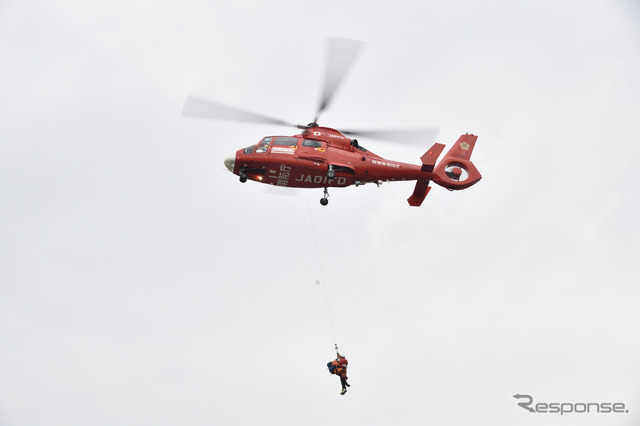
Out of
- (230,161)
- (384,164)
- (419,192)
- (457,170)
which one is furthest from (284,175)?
Result: (457,170)

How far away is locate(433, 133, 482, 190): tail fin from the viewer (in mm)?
40844

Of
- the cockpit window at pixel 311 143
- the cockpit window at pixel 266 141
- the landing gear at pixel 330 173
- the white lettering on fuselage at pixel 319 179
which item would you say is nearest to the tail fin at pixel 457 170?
the white lettering on fuselage at pixel 319 179

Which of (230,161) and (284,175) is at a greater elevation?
(230,161)

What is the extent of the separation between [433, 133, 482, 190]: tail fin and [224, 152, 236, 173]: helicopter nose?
10240 mm

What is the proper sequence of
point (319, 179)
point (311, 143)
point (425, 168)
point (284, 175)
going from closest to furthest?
point (284, 175) < point (319, 179) < point (311, 143) < point (425, 168)

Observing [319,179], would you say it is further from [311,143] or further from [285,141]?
[285,141]

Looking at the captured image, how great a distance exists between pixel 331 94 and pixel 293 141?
117 inches

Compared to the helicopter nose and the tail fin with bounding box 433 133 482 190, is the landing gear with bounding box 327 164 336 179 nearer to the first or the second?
the helicopter nose

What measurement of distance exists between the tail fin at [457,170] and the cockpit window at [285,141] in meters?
7.59

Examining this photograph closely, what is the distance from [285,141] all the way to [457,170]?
981cm

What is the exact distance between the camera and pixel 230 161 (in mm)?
37531

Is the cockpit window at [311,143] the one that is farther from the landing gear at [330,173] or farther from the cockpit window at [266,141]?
the cockpit window at [266,141]

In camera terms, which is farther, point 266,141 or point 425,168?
point 425,168

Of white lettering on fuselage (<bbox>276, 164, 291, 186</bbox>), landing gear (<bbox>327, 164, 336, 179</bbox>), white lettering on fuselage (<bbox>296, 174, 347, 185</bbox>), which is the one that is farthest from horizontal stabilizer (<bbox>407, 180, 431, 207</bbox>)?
white lettering on fuselage (<bbox>276, 164, 291, 186</bbox>)
